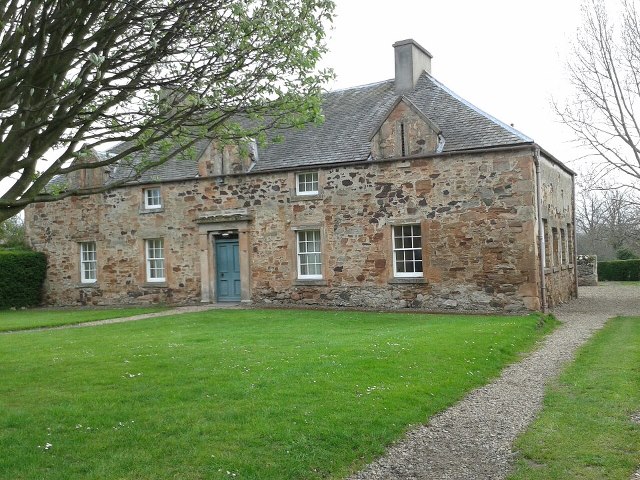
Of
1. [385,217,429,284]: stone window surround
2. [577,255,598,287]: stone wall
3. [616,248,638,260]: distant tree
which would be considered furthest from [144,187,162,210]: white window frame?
[616,248,638,260]: distant tree

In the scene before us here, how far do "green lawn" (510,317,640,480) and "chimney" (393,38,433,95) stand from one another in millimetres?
12900

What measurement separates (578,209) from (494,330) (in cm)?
5454

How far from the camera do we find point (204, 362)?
34.2ft

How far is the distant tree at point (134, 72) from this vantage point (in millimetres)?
7461

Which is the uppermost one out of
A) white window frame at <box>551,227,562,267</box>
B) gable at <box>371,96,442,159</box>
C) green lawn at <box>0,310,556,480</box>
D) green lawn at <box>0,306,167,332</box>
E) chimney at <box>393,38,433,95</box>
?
chimney at <box>393,38,433,95</box>

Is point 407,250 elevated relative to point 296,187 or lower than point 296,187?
lower

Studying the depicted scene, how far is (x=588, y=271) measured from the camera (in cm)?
3312

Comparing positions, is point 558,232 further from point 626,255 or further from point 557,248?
point 626,255

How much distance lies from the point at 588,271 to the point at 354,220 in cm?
1837

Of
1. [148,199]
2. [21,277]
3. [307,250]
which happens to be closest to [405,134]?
[307,250]

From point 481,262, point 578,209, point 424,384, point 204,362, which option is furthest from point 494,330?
point 578,209

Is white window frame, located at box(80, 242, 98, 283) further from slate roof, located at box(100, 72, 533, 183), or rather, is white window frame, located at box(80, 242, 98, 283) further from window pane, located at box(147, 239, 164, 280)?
slate roof, located at box(100, 72, 533, 183)

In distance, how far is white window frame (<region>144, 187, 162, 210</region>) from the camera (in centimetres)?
2386

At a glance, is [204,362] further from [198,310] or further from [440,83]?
[440,83]
